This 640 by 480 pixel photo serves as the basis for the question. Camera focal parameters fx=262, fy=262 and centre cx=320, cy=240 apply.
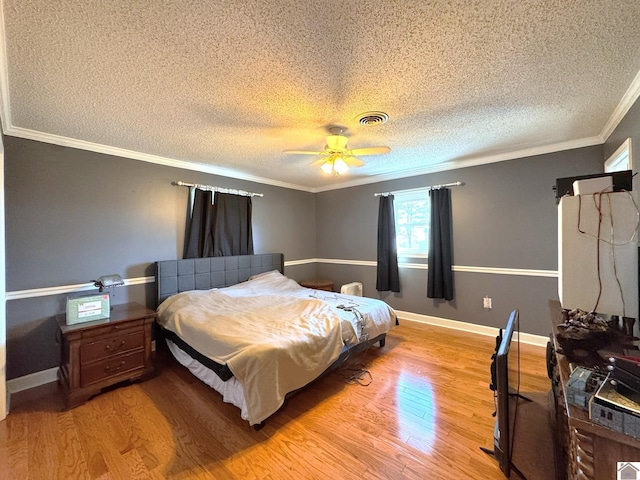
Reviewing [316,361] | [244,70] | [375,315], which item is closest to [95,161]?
[244,70]

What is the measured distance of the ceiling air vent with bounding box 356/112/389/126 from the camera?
216cm

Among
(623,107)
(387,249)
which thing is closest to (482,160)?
(623,107)

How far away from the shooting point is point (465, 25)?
1.27 meters

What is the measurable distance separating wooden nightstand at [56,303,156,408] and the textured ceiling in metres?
1.78

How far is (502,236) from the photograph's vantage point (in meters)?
3.43

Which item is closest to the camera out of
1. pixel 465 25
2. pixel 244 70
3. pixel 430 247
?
pixel 465 25

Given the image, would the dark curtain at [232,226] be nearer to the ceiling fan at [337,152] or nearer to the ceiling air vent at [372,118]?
the ceiling fan at [337,152]

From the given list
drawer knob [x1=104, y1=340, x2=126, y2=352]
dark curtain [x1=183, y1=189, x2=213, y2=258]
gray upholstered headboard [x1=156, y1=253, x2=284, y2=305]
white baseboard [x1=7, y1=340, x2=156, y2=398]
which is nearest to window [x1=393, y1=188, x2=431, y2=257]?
gray upholstered headboard [x1=156, y1=253, x2=284, y2=305]

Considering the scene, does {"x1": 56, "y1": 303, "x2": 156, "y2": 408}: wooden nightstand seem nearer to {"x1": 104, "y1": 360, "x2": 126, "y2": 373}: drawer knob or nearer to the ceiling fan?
{"x1": 104, "y1": 360, "x2": 126, "y2": 373}: drawer knob

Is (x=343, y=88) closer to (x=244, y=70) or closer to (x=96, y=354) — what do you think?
(x=244, y=70)

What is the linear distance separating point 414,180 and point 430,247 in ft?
3.56

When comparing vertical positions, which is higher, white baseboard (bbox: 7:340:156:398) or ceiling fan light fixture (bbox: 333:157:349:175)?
ceiling fan light fixture (bbox: 333:157:349:175)

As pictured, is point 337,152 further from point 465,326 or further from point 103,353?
point 465,326

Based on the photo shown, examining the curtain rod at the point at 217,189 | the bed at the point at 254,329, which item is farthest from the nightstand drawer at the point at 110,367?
the curtain rod at the point at 217,189
